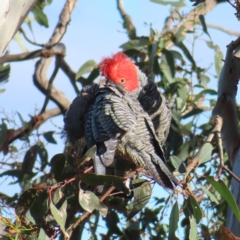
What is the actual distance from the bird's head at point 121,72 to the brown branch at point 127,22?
56 centimetres

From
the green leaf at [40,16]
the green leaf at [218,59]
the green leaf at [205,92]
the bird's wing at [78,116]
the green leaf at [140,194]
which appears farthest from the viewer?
the green leaf at [40,16]

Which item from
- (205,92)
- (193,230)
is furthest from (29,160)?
(193,230)

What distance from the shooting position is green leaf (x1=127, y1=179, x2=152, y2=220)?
215cm

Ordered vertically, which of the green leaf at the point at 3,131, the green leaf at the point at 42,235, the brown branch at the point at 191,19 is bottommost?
the green leaf at the point at 42,235

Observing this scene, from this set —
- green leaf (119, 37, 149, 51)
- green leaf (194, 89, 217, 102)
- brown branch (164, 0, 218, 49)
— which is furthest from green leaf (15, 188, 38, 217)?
brown branch (164, 0, 218, 49)

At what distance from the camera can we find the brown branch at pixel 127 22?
3238mm

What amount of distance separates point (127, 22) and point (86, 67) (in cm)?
43

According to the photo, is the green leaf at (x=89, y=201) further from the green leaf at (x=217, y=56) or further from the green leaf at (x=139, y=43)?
the green leaf at (x=217, y=56)

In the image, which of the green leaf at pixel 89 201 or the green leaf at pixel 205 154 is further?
the green leaf at pixel 205 154

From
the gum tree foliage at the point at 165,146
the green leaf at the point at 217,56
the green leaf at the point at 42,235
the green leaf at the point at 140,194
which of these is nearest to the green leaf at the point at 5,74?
the gum tree foliage at the point at 165,146

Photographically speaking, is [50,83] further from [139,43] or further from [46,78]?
[139,43]

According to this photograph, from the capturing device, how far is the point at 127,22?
337cm

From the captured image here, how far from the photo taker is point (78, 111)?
2398mm

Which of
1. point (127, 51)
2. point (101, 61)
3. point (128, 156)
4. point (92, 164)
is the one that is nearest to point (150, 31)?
point (127, 51)
